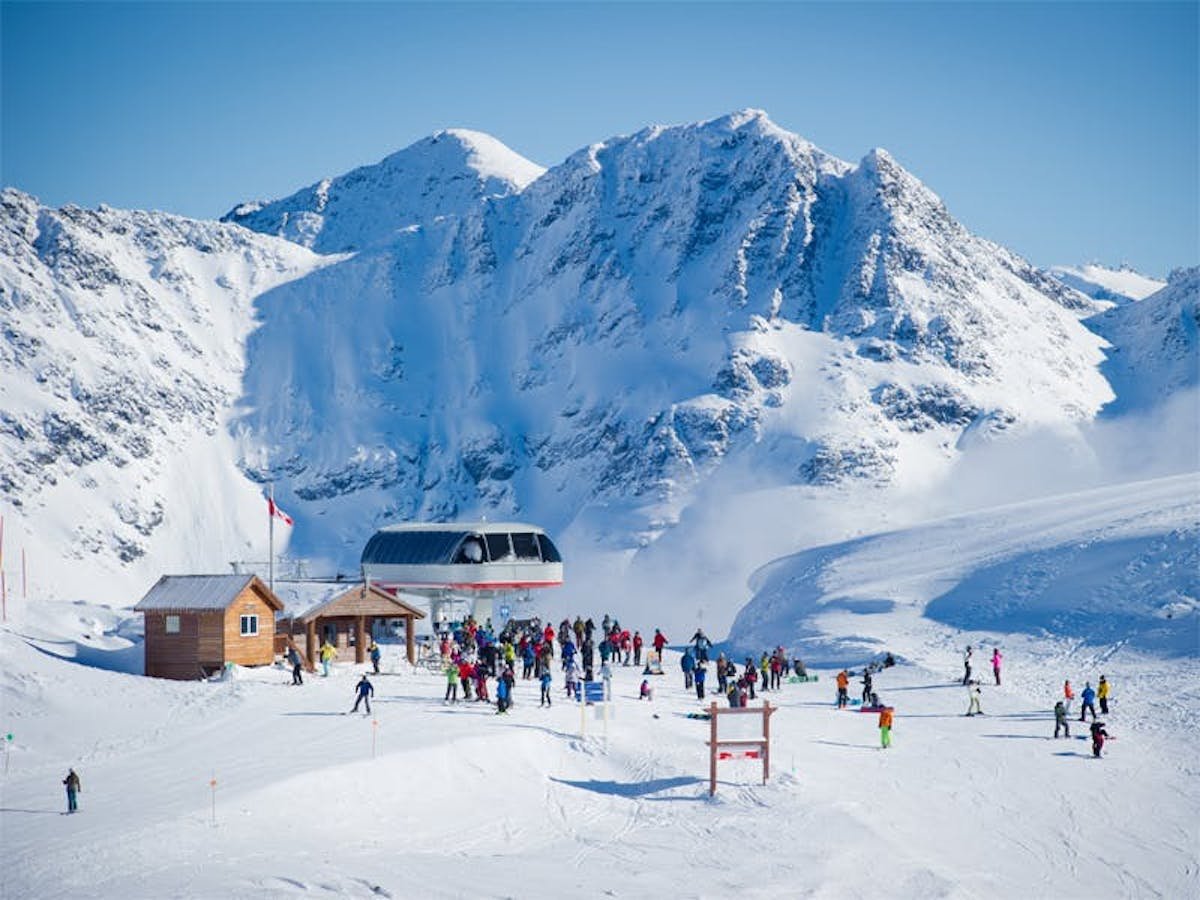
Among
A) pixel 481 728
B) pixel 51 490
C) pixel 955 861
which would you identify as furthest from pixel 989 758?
pixel 51 490

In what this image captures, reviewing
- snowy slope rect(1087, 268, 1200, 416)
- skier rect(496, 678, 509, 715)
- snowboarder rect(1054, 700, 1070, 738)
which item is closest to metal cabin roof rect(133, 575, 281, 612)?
skier rect(496, 678, 509, 715)

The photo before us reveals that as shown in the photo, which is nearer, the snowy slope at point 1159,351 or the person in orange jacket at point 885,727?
the person in orange jacket at point 885,727

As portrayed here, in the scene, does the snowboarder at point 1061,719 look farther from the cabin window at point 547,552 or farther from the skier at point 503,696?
the cabin window at point 547,552

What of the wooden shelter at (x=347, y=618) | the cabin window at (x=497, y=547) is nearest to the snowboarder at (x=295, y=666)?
the wooden shelter at (x=347, y=618)

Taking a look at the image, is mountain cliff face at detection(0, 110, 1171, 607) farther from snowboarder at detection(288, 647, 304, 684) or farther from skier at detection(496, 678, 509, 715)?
skier at detection(496, 678, 509, 715)

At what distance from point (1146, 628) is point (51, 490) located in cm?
11988

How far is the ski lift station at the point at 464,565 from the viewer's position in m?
77.9

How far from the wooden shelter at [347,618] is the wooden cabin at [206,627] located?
10.0 feet

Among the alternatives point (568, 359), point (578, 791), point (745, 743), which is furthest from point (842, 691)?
point (568, 359)

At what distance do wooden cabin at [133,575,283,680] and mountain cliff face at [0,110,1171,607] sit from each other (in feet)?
334

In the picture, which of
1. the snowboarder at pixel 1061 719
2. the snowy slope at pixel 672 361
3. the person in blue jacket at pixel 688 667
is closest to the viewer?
the snowboarder at pixel 1061 719

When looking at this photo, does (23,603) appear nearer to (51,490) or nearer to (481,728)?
(481,728)

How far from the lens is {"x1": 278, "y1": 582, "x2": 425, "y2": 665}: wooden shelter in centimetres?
5422

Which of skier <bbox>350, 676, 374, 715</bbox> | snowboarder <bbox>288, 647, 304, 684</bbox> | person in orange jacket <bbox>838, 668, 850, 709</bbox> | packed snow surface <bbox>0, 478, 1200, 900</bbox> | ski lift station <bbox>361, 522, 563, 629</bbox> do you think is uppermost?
ski lift station <bbox>361, 522, 563, 629</bbox>
